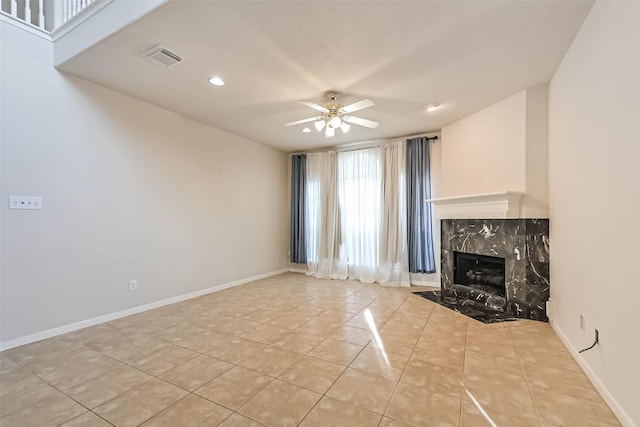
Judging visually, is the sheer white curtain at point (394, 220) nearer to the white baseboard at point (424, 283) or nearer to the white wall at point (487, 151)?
the white baseboard at point (424, 283)

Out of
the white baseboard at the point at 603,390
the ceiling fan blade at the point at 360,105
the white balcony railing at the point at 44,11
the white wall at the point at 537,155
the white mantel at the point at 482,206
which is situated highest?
the white balcony railing at the point at 44,11

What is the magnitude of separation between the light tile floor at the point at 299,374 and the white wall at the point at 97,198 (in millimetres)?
494

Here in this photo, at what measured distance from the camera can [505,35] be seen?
7.18ft

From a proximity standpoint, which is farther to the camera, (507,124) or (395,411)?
(507,124)

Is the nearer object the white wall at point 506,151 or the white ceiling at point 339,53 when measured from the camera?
the white ceiling at point 339,53

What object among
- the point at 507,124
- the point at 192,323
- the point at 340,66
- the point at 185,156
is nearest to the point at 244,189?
the point at 185,156

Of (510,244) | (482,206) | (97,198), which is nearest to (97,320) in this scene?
(97,198)

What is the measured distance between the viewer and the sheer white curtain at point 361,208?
5.06m

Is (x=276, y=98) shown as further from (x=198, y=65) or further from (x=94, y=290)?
(x=94, y=290)

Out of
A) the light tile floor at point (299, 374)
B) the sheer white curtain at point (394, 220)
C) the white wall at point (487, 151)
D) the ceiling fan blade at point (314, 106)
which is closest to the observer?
the light tile floor at point (299, 374)

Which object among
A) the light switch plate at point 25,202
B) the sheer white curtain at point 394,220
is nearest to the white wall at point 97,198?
the light switch plate at point 25,202

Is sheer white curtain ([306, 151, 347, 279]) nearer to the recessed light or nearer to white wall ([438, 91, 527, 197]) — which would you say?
white wall ([438, 91, 527, 197])

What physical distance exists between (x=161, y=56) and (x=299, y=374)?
293cm

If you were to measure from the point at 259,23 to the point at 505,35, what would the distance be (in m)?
1.92
